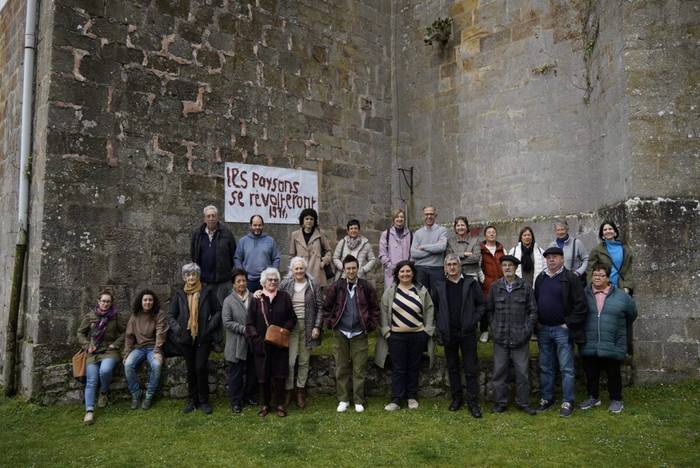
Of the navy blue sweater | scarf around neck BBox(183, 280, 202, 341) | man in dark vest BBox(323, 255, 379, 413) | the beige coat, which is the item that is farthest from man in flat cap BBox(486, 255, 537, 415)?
scarf around neck BBox(183, 280, 202, 341)

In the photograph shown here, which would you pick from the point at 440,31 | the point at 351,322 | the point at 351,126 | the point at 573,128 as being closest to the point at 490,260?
the point at 351,322

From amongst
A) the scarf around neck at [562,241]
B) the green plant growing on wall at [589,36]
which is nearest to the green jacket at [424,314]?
the scarf around neck at [562,241]

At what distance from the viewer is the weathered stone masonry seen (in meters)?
7.00

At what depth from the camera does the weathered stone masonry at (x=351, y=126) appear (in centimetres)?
700

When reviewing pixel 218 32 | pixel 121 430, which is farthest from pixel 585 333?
pixel 218 32

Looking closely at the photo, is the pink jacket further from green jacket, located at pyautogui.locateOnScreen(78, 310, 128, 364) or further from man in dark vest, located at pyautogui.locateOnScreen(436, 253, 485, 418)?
green jacket, located at pyautogui.locateOnScreen(78, 310, 128, 364)

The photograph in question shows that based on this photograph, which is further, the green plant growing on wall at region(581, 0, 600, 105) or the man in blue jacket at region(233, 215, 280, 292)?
the green plant growing on wall at region(581, 0, 600, 105)

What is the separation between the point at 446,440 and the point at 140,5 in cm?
616

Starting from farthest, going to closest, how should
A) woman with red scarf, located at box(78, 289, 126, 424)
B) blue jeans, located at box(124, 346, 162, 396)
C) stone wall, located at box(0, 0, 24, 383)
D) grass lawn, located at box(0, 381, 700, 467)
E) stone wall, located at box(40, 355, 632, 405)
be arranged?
stone wall, located at box(0, 0, 24, 383), stone wall, located at box(40, 355, 632, 405), blue jeans, located at box(124, 346, 162, 396), woman with red scarf, located at box(78, 289, 126, 424), grass lawn, located at box(0, 381, 700, 467)

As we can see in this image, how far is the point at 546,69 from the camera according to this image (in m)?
8.83

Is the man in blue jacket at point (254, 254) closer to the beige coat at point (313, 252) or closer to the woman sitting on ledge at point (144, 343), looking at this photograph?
the beige coat at point (313, 252)

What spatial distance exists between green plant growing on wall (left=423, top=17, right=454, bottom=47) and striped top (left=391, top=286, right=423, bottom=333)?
16.9ft

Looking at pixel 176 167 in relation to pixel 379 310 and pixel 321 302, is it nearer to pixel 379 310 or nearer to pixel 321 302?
pixel 321 302

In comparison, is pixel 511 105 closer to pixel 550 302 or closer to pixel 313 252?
pixel 313 252
